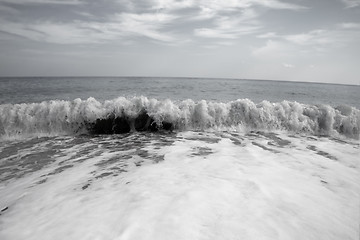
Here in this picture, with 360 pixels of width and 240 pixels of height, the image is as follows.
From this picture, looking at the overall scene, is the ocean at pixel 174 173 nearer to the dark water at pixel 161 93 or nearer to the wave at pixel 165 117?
the wave at pixel 165 117

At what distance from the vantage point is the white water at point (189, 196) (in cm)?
262

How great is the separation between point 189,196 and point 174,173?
0.98 meters

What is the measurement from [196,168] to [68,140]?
4.67 metres

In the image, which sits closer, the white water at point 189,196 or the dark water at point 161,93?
the white water at point 189,196

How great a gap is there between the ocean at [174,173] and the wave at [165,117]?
0.15 ft

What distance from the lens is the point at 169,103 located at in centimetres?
942

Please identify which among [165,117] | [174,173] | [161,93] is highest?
[161,93]

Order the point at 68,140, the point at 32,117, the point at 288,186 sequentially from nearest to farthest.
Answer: the point at 288,186 < the point at 68,140 < the point at 32,117

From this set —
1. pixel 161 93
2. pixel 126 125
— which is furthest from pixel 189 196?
pixel 161 93

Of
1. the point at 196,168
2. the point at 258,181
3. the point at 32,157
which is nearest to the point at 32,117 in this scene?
the point at 32,157

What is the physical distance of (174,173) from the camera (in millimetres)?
4328

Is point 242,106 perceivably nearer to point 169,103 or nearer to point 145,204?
point 169,103

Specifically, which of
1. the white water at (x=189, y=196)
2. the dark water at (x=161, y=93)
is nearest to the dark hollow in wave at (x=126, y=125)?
the white water at (x=189, y=196)

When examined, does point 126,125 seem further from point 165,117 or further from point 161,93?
point 161,93
